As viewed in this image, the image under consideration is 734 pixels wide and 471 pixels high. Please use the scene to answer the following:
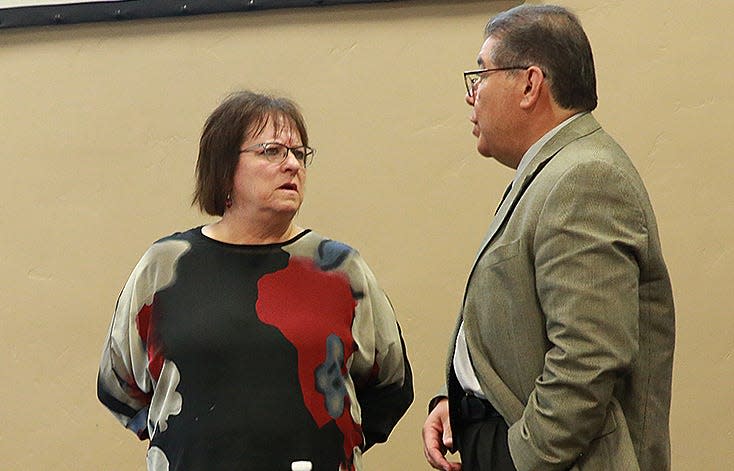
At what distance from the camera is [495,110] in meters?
2.00

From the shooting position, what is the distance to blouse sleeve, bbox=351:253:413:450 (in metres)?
2.40

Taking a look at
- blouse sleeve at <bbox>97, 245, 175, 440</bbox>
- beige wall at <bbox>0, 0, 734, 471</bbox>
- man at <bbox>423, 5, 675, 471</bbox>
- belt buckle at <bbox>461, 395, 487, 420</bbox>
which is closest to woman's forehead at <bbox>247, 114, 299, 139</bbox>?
blouse sleeve at <bbox>97, 245, 175, 440</bbox>

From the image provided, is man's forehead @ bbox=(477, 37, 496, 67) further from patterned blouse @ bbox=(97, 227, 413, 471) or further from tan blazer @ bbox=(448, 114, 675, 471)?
patterned blouse @ bbox=(97, 227, 413, 471)

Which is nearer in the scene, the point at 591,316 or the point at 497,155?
the point at 591,316

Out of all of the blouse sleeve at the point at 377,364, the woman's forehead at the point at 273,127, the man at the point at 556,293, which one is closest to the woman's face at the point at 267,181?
the woman's forehead at the point at 273,127

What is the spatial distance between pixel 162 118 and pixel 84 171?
0.29m

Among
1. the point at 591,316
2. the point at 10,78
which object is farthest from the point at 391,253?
the point at 591,316

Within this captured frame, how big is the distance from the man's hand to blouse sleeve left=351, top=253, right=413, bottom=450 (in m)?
0.29

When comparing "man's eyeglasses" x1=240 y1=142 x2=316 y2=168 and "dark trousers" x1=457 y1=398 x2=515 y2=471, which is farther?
"man's eyeglasses" x1=240 y1=142 x2=316 y2=168

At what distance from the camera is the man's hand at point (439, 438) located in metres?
2.06

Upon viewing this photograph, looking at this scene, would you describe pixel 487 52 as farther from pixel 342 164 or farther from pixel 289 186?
pixel 342 164

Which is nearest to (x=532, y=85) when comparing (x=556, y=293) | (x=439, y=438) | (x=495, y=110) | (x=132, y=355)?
(x=495, y=110)

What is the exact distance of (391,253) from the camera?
3.22 m

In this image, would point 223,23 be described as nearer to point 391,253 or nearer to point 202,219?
point 202,219
